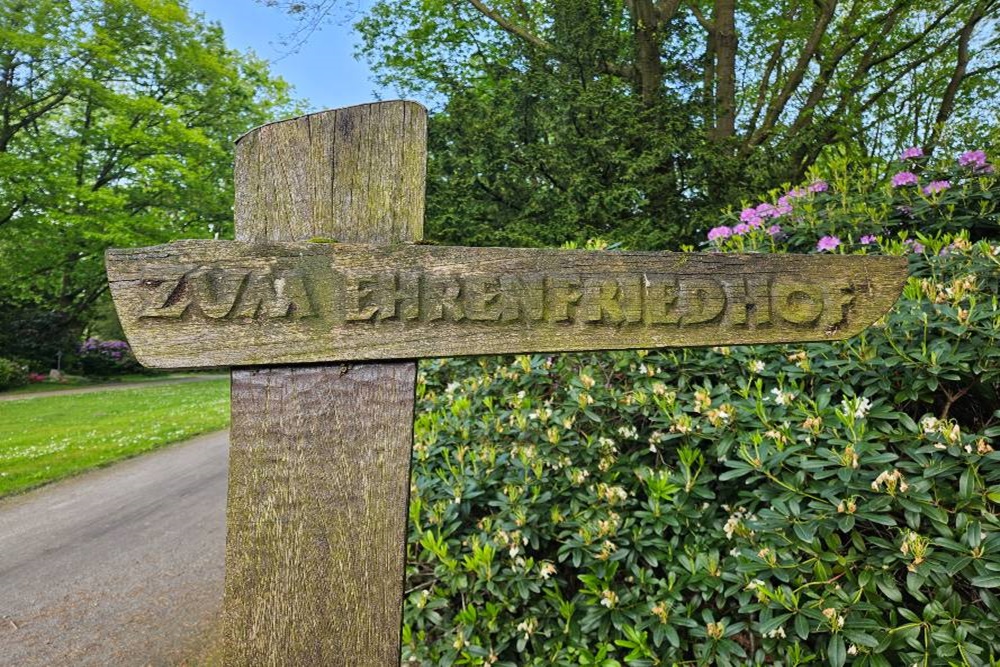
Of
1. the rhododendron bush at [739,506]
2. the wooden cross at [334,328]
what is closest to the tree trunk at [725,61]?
the rhododendron bush at [739,506]

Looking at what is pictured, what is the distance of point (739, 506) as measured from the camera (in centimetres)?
178

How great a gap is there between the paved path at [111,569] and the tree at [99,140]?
1258 centimetres

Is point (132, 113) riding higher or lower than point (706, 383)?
higher

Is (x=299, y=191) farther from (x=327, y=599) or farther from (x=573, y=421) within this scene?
(x=573, y=421)

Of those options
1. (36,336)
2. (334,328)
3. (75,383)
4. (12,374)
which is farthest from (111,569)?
A: (36,336)

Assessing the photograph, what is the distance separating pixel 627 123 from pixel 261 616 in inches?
274

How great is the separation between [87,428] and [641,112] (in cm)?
913

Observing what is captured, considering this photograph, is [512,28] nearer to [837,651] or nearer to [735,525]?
[735,525]

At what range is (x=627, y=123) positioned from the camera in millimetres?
6852

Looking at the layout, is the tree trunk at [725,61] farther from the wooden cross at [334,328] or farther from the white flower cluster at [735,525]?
the wooden cross at [334,328]

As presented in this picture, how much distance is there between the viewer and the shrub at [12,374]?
13945 mm

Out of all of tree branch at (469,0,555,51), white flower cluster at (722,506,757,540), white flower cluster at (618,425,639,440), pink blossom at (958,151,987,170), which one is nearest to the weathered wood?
white flower cluster at (722,506,757,540)

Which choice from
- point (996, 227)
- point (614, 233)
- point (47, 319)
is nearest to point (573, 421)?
point (996, 227)

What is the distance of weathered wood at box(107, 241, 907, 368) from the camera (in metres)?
1.01
